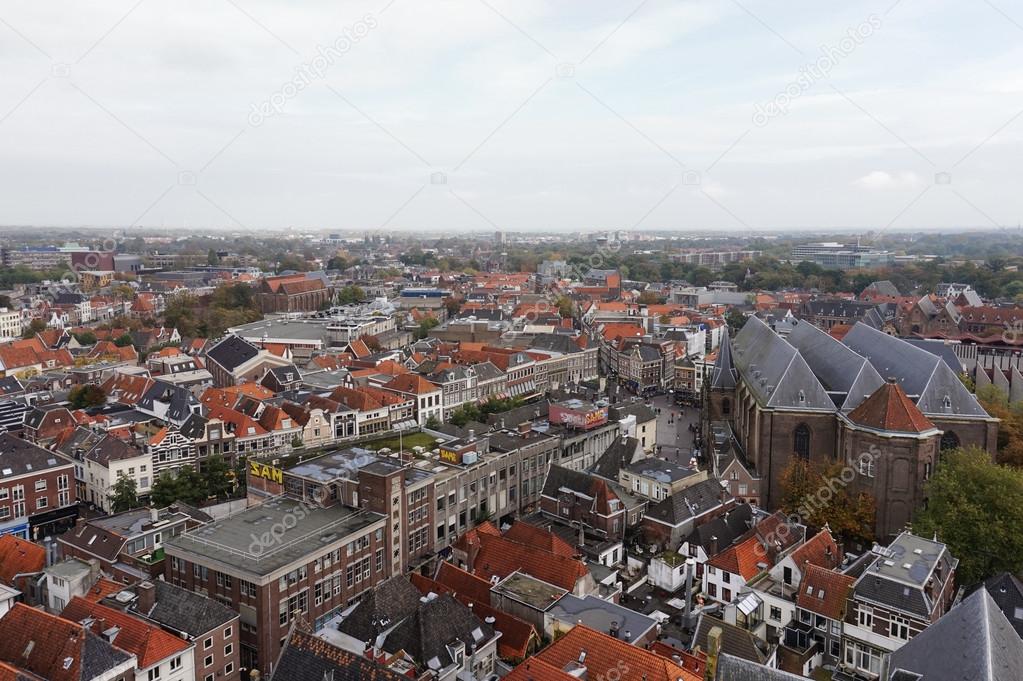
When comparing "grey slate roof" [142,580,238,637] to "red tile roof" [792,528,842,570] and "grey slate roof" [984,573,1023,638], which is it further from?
"grey slate roof" [984,573,1023,638]

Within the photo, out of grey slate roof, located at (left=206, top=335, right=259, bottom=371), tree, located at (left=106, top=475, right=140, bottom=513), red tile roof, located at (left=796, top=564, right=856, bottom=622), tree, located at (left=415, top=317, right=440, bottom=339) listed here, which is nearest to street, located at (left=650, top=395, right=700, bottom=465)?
red tile roof, located at (left=796, top=564, right=856, bottom=622)

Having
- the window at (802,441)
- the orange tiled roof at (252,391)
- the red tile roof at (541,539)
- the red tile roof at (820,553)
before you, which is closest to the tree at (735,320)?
the window at (802,441)

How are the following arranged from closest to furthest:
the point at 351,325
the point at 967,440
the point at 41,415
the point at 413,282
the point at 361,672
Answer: the point at 361,672
the point at 967,440
the point at 41,415
the point at 351,325
the point at 413,282

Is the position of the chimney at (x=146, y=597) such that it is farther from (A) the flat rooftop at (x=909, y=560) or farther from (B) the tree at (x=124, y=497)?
(A) the flat rooftop at (x=909, y=560)

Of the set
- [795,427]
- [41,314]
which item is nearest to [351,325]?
[41,314]

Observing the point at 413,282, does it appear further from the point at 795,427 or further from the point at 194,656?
the point at 194,656

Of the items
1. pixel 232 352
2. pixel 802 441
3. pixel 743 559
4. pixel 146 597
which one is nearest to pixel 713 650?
→ pixel 743 559

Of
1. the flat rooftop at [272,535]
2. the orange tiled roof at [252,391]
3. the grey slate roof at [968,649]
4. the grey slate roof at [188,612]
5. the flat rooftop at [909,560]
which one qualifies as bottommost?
the grey slate roof at [188,612]
